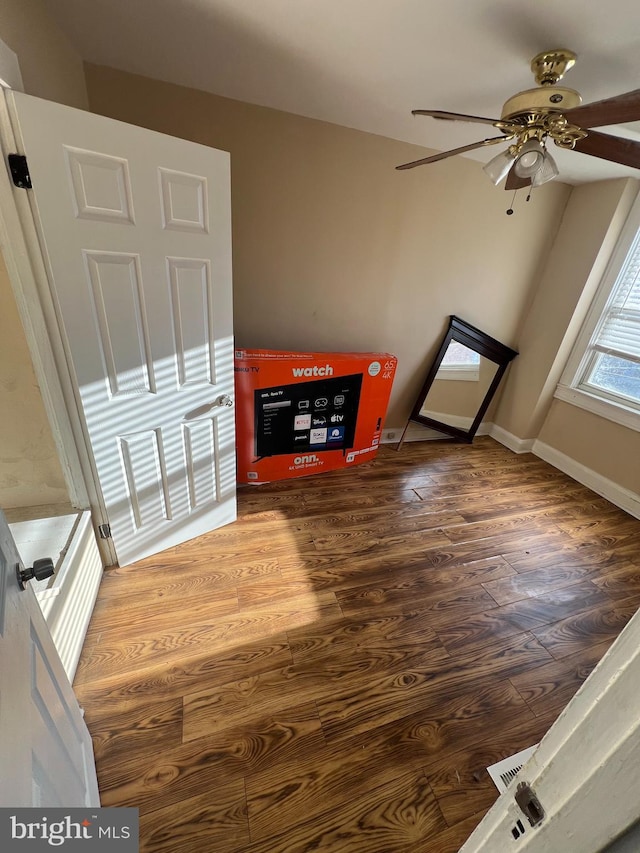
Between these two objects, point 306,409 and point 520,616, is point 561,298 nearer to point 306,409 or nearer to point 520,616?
point 306,409

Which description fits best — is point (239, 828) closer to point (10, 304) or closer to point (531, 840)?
point (531, 840)

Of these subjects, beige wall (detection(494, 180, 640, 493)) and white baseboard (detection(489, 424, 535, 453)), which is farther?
white baseboard (detection(489, 424, 535, 453))

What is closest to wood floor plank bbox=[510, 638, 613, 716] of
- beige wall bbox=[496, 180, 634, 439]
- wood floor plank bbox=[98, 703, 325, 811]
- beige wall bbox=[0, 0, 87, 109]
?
wood floor plank bbox=[98, 703, 325, 811]

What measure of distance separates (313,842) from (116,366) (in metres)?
1.79

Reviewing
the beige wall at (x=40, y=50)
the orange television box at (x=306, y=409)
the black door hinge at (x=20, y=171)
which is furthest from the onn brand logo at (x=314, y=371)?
the beige wall at (x=40, y=50)

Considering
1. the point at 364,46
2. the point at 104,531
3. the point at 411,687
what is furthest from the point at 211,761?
the point at 364,46

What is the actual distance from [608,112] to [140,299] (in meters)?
1.80

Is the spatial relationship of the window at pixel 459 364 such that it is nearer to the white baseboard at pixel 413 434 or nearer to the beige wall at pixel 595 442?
the white baseboard at pixel 413 434

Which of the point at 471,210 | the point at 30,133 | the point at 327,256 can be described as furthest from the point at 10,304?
the point at 471,210

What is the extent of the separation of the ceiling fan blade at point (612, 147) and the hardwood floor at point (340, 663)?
207 cm

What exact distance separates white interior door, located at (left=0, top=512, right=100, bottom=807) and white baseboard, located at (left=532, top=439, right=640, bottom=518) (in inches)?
138

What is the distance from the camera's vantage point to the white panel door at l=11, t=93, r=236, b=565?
121cm

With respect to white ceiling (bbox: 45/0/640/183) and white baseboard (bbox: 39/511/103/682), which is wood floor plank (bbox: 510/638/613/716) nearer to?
white baseboard (bbox: 39/511/103/682)

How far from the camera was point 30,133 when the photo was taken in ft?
3.63
